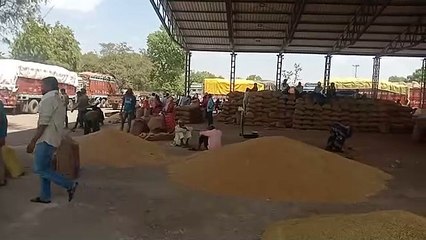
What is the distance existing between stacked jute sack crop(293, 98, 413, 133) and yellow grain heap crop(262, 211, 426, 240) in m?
17.3

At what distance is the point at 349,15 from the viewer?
24.1 meters

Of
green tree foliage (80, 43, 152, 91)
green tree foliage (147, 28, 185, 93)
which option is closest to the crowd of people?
green tree foliage (147, 28, 185, 93)

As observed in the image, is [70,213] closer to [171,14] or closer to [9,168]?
[9,168]

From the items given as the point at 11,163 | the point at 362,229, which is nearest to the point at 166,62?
the point at 11,163

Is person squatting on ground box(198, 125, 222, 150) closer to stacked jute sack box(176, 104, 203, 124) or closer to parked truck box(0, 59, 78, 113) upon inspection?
stacked jute sack box(176, 104, 203, 124)

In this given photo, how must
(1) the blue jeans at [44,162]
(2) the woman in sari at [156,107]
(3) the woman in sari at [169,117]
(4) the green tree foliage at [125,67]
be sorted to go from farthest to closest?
(4) the green tree foliage at [125,67] → (2) the woman in sari at [156,107] → (3) the woman in sari at [169,117] → (1) the blue jeans at [44,162]

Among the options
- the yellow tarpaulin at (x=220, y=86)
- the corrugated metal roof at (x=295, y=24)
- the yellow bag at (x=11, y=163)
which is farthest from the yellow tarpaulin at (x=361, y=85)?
the yellow bag at (x=11, y=163)

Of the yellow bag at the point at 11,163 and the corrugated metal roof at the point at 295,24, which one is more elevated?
the corrugated metal roof at the point at 295,24

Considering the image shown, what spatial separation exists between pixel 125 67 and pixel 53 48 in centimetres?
1149

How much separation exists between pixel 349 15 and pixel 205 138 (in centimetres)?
1422

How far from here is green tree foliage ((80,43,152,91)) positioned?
57469 mm

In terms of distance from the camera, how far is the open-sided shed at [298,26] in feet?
75.3

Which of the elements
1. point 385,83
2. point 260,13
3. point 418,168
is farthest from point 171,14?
point 385,83

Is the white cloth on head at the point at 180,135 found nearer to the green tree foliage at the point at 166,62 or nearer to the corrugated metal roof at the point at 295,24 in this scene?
the corrugated metal roof at the point at 295,24
